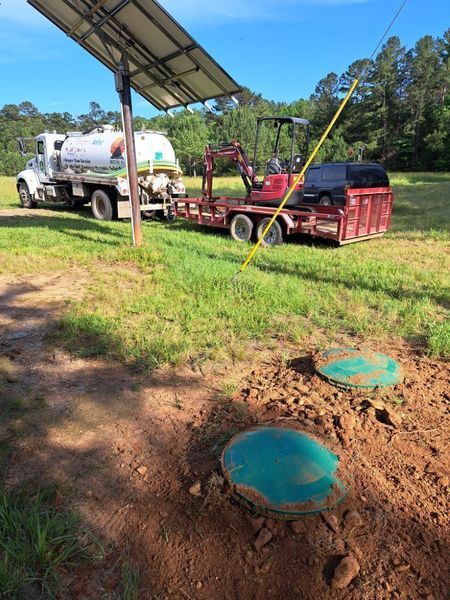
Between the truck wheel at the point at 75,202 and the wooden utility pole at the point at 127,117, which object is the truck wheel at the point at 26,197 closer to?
the truck wheel at the point at 75,202

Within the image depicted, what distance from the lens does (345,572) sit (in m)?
1.92

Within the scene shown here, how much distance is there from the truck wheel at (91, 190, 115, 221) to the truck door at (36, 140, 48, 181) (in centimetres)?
368

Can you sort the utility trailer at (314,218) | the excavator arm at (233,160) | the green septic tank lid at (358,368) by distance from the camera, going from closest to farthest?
the green septic tank lid at (358,368), the utility trailer at (314,218), the excavator arm at (233,160)

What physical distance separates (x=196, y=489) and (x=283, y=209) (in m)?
8.26

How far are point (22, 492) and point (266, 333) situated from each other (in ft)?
9.61

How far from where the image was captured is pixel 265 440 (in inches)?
108

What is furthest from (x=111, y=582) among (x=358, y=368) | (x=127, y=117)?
(x=127, y=117)

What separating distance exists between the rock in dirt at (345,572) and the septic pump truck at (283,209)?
25.2ft

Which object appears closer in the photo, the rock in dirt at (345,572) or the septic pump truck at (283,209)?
the rock in dirt at (345,572)

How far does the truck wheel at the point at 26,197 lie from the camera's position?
17.7 meters

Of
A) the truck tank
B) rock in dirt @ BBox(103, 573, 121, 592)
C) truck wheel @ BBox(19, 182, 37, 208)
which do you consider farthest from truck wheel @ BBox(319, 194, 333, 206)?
rock in dirt @ BBox(103, 573, 121, 592)

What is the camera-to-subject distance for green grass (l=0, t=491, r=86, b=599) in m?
1.88

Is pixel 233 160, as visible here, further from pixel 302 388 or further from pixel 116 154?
pixel 302 388

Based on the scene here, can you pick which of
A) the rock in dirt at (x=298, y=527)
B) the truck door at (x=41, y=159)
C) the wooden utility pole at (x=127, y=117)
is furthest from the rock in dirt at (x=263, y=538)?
the truck door at (x=41, y=159)
